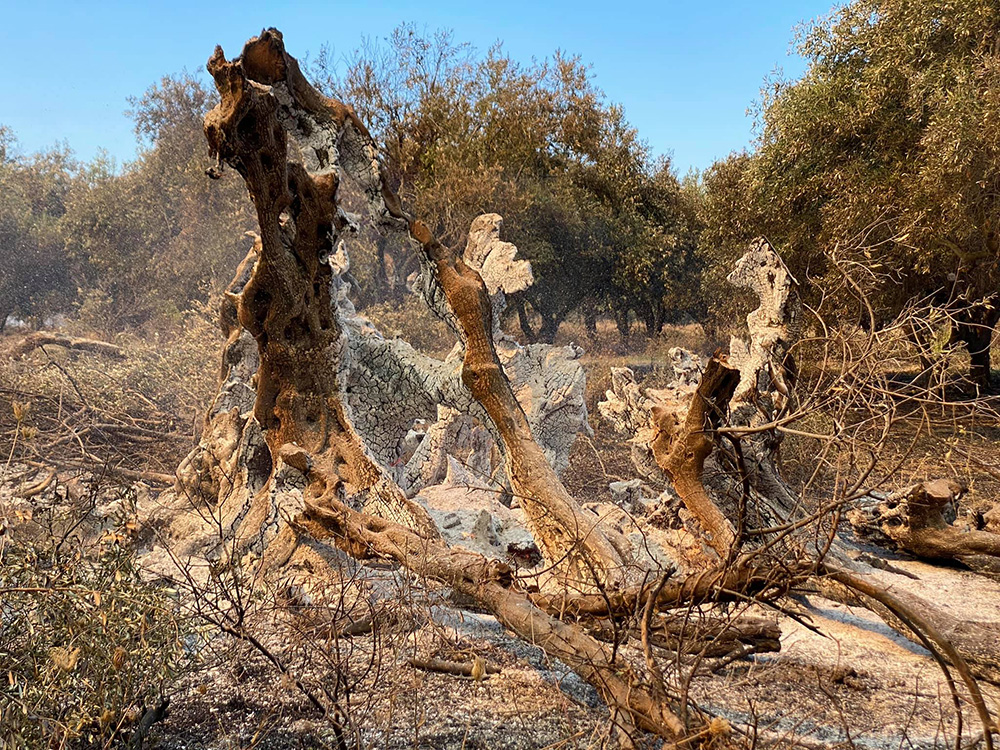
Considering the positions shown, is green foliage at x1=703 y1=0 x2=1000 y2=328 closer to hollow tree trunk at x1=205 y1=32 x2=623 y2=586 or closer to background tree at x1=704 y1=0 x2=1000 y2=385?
background tree at x1=704 y1=0 x2=1000 y2=385

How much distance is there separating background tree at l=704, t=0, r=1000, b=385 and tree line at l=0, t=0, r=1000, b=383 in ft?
0.10

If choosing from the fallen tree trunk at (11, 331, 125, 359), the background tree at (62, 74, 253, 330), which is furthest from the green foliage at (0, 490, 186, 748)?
the background tree at (62, 74, 253, 330)

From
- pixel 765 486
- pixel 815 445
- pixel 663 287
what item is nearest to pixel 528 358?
pixel 765 486

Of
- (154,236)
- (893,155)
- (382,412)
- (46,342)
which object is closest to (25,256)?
(154,236)

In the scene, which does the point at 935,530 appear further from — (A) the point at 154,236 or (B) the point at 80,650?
(A) the point at 154,236

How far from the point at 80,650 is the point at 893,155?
1073cm

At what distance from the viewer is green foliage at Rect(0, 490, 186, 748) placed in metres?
2.67

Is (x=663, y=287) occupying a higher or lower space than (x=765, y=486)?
higher

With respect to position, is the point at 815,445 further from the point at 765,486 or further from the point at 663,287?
the point at 663,287

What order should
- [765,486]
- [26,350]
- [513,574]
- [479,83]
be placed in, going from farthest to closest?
[479,83]
[26,350]
[765,486]
[513,574]

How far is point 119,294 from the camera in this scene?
20.2m

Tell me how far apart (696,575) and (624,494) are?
3.77 m

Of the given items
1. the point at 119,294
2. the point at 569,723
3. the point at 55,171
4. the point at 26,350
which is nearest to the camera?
the point at 569,723

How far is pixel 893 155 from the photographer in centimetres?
977
